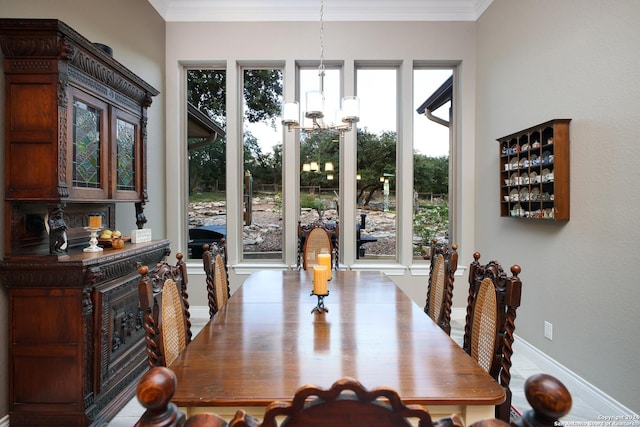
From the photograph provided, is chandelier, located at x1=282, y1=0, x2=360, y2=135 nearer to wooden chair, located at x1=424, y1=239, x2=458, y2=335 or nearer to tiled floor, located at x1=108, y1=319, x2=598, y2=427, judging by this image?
wooden chair, located at x1=424, y1=239, x2=458, y2=335

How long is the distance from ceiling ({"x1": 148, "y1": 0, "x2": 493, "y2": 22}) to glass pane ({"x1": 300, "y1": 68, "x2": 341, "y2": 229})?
63cm

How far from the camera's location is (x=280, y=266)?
4.25 meters

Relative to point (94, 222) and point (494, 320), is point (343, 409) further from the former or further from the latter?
point (94, 222)

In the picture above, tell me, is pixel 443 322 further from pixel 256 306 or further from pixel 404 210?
pixel 404 210

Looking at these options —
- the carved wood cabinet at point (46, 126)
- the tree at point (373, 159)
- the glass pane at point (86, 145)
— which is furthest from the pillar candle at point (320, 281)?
the tree at point (373, 159)

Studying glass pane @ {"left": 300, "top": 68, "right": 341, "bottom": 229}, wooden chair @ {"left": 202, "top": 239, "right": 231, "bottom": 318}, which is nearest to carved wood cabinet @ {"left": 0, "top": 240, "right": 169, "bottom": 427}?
wooden chair @ {"left": 202, "top": 239, "right": 231, "bottom": 318}

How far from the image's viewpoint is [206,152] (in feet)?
14.0

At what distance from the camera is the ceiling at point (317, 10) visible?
395 centimetres

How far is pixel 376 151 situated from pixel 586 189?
7.53 feet

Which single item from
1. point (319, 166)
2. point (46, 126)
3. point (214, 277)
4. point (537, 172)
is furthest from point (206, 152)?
point (537, 172)

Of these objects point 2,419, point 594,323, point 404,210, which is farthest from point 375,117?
point 2,419

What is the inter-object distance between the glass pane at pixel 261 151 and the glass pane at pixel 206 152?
0.91 feet

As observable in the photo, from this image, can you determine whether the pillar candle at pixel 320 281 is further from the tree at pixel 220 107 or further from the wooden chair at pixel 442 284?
the tree at pixel 220 107

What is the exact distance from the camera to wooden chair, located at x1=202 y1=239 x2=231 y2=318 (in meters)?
2.19
